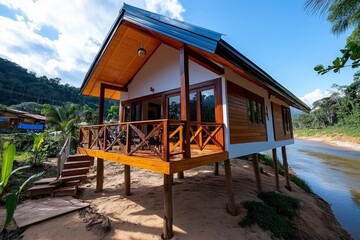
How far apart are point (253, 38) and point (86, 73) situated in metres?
6.84

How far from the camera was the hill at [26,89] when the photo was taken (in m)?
39.4

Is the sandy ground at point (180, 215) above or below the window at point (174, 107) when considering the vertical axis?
below

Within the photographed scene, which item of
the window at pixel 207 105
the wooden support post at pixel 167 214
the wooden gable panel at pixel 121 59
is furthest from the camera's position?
the wooden gable panel at pixel 121 59

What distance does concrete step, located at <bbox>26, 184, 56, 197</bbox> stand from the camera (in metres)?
6.33

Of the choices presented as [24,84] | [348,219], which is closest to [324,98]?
[348,219]

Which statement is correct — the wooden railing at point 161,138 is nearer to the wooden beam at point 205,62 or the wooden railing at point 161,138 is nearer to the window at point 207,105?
the window at point 207,105

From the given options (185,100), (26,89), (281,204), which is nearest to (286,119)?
(281,204)

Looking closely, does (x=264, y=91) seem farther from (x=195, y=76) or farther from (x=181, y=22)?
(x=181, y=22)

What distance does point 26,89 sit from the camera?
42.4 m

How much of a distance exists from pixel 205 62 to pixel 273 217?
520cm

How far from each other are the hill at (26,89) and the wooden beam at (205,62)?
130 ft

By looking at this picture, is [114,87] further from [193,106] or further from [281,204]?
[281,204]

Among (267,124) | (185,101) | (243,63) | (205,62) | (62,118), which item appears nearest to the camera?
(185,101)

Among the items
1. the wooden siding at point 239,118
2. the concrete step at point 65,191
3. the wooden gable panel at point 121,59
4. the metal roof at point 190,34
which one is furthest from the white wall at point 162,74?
the concrete step at point 65,191
